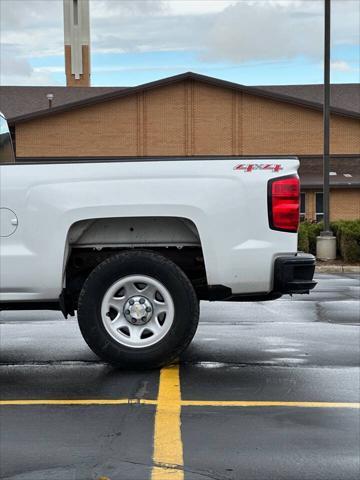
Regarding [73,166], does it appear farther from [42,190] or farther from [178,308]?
[178,308]

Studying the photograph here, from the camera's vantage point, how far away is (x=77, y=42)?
74000 mm

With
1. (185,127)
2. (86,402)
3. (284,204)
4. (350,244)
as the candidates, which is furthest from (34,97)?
(86,402)

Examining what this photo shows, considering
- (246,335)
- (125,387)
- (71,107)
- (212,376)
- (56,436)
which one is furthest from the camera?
(71,107)

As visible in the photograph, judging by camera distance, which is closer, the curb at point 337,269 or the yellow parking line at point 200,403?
the yellow parking line at point 200,403

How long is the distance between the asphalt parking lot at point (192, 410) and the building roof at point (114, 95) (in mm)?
33333

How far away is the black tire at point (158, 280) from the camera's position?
5996 millimetres

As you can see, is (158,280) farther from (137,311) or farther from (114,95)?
(114,95)

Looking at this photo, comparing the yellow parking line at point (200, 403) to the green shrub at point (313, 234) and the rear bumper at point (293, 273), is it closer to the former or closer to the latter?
the rear bumper at point (293, 273)

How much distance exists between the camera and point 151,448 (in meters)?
4.39

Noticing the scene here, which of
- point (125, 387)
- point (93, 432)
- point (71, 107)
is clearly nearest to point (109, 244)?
point (125, 387)

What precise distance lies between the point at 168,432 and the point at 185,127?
37107mm

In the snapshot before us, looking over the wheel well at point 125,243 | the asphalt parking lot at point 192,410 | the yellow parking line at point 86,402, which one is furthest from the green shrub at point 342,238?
the yellow parking line at point 86,402

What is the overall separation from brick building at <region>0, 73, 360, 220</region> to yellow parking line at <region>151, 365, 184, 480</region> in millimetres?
35580

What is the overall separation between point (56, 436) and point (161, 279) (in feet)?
5.81
